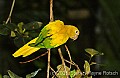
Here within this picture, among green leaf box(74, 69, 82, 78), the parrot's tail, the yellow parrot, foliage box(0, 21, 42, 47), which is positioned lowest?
green leaf box(74, 69, 82, 78)

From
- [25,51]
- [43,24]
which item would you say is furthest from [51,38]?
[43,24]

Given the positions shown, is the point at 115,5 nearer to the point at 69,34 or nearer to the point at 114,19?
the point at 114,19

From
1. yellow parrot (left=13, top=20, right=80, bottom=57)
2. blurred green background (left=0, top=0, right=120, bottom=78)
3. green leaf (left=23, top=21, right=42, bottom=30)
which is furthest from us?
blurred green background (left=0, top=0, right=120, bottom=78)

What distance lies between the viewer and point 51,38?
1.71 ft

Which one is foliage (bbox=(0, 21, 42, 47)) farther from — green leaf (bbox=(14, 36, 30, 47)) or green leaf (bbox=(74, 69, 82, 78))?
green leaf (bbox=(74, 69, 82, 78))

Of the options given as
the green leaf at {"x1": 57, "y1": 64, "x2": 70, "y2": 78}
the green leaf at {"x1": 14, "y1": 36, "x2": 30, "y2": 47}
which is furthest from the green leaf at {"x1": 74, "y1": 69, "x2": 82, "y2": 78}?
the green leaf at {"x1": 14, "y1": 36, "x2": 30, "y2": 47}

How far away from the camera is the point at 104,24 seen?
53.5 inches

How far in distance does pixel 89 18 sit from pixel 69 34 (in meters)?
1.50

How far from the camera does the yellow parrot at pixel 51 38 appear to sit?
20.4 inches

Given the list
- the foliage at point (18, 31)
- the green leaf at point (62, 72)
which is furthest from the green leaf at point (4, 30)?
the green leaf at point (62, 72)

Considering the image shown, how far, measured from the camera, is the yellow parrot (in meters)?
0.52

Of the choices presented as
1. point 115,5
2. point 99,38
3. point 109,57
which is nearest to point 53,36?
point 115,5

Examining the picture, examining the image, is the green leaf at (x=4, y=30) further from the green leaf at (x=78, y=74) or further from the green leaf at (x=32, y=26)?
the green leaf at (x=78, y=74)

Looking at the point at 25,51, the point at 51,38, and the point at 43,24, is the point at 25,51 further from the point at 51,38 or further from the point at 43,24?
the point at 43,24
